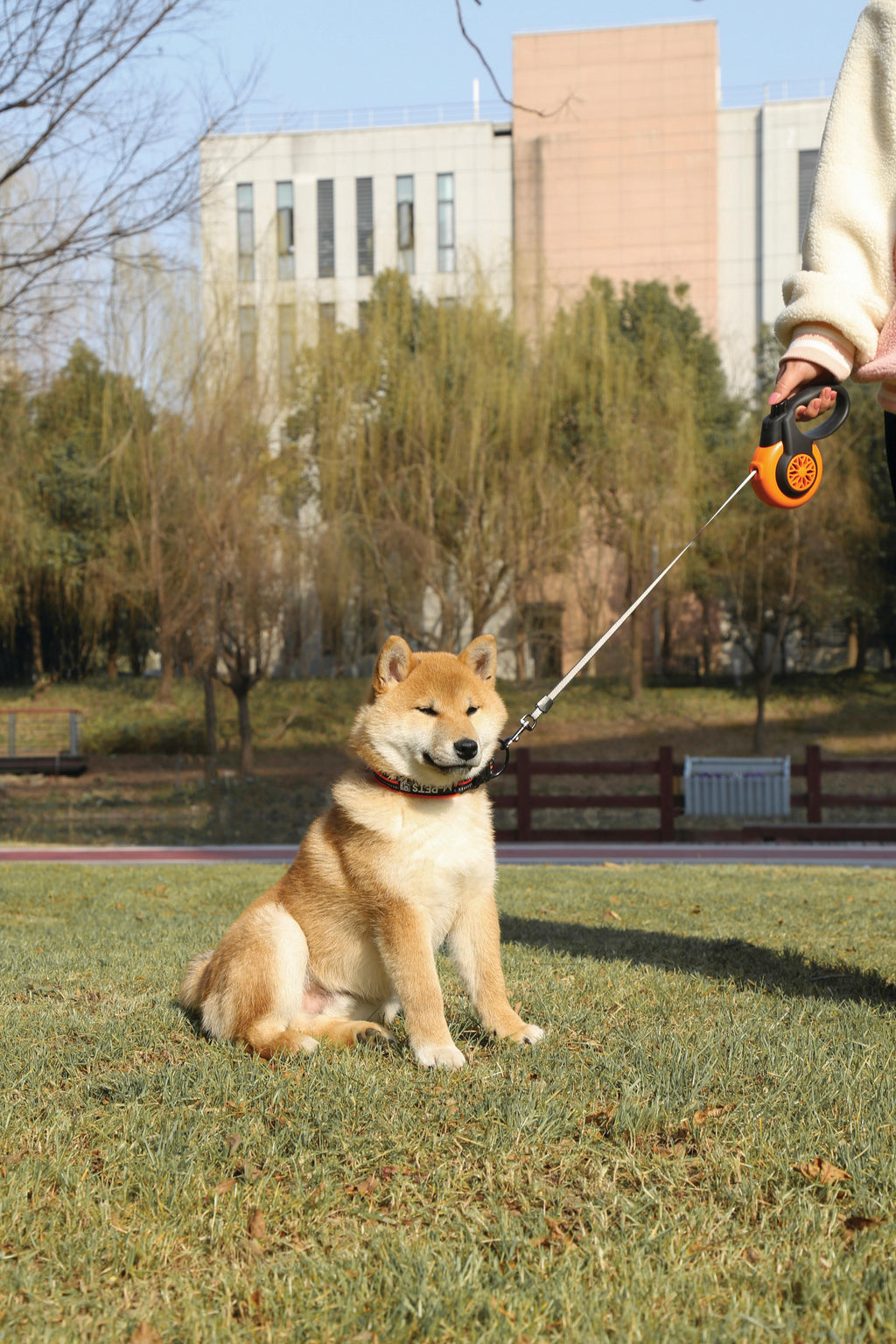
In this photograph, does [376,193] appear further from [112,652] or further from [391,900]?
[391,900]

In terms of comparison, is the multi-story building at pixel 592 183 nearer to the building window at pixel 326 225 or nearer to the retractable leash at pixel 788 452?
the building window at pixel 326 225

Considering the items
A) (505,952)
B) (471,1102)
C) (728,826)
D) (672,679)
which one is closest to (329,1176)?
(471,1102)

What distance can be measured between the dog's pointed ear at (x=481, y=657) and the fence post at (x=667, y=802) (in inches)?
448

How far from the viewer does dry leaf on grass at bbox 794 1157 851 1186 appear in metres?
2.52

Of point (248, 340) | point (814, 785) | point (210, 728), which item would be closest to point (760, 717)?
point (814, 785)

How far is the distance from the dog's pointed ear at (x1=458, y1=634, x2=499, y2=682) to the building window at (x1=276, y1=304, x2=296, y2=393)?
66.1 ft

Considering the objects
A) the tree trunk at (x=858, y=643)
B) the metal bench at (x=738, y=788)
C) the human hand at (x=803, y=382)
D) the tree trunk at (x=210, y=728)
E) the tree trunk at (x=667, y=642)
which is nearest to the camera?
the human hand at (x=803, y=382)

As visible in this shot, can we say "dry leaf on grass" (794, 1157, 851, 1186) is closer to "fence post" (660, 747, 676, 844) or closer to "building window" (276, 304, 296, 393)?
"fence post" (660, 747, 676, 844)

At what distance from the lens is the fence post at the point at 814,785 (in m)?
15.6

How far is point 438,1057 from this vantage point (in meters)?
3.31

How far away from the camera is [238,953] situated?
11.6 ft

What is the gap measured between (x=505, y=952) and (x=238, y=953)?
6.44 feet

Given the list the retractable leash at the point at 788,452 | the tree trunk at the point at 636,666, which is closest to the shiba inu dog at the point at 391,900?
the retractable leash at the point at 788,452

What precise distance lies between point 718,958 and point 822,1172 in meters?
2.52
